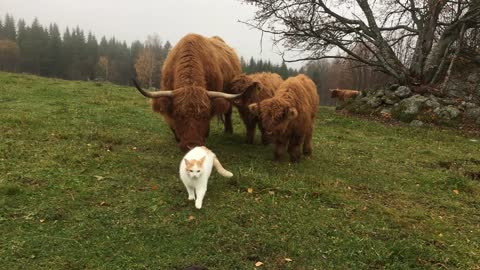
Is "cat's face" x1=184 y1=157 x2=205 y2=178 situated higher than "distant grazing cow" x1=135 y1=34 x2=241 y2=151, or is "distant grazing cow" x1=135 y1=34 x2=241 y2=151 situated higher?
"distant grazing cow" x1=135 y1=34 x2=241 y2=151

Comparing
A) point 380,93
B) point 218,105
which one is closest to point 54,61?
point 380,93

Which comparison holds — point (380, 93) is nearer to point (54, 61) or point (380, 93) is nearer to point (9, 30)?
point (54, 61)

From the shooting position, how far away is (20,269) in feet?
12.3

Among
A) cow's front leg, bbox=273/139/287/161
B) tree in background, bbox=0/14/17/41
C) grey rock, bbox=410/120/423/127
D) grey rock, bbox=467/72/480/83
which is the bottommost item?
grey rock, bbox=410/120/423/127

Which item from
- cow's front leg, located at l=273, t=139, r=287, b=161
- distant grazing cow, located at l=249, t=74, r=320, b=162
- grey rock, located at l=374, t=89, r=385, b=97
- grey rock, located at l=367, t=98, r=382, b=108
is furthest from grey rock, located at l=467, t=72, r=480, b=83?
cow's front leg, located at l=273, t=139, r=287, b=161

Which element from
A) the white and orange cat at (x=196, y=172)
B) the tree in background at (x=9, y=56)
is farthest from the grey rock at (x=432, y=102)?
the tree in background at (x=9, y=56)

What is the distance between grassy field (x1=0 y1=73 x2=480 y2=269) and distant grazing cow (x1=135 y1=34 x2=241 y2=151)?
686 millimetres

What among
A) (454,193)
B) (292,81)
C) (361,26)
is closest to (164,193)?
(292,81)

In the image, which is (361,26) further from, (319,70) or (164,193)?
(319,70)

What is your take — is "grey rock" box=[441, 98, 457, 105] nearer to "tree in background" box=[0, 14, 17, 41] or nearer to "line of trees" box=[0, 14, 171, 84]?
"line of trees" box=[0, 14, 171, 84]

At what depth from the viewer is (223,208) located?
16.9 ft

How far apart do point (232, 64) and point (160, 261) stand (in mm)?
6912

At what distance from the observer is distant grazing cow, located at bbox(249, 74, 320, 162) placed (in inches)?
273

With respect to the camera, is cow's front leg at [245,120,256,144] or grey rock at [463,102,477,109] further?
grey rock at [463,102,477,109]
